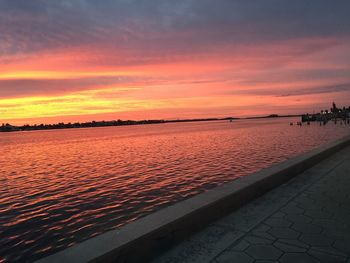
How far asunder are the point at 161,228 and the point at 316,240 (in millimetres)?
2317

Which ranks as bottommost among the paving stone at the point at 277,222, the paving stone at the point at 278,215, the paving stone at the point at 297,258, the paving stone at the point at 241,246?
the paving stone at the point at 297,258

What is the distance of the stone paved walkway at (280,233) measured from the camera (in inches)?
152

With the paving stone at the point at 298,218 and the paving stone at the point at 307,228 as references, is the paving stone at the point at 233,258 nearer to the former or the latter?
the paving stone at the point at 307,228

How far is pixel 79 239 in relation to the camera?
761cm

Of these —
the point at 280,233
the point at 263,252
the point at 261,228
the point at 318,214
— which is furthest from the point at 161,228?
the point at 318,214

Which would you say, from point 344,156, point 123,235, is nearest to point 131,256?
point 123,235

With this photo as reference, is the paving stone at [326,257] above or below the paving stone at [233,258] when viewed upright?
below

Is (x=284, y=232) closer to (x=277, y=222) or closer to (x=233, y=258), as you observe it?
(x=277, y=222)

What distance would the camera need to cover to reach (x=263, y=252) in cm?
395

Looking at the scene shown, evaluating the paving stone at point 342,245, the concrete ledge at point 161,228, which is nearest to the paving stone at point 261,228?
the concrete ledge at point 161,228

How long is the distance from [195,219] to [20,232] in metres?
6.30

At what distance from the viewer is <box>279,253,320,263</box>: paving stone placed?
368 cm

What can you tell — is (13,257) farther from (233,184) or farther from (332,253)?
(332,253)

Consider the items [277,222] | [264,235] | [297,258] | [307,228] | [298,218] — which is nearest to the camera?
[297,258]
